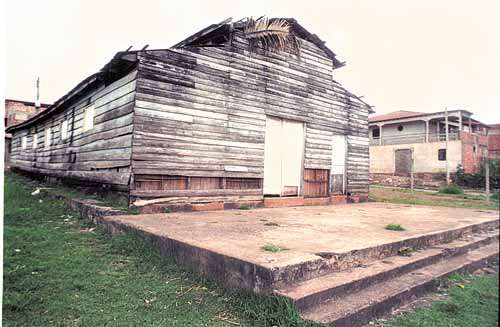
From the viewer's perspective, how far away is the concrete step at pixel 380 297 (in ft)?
7.88

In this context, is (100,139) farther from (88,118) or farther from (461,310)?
(461,310)

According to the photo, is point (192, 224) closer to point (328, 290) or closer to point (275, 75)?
point (328, 290)

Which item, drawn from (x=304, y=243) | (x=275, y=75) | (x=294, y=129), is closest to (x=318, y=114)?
(x=294, y=129)

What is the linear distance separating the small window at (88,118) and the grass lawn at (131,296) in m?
5.13

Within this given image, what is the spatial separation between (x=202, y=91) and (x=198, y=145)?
125 cm

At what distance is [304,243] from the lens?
368 cm

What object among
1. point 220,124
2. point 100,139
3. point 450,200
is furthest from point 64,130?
point 450,200

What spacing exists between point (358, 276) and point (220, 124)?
18.2 feet

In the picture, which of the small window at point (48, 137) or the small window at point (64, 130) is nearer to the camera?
the small window at point (64, 130)

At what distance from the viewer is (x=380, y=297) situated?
2752 millimetres

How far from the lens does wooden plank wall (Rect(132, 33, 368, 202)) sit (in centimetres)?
679

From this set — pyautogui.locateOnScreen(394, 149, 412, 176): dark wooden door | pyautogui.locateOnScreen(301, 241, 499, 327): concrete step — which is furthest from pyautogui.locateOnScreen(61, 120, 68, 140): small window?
pyautogui.locateOnScreen(394, 149, 412, 176): dark wooden door

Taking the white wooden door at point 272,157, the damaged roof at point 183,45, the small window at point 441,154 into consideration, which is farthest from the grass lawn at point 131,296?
the small window at point 441,154

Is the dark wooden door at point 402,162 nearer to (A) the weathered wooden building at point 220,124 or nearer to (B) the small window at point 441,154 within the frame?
(B) the small window at point 441,154
